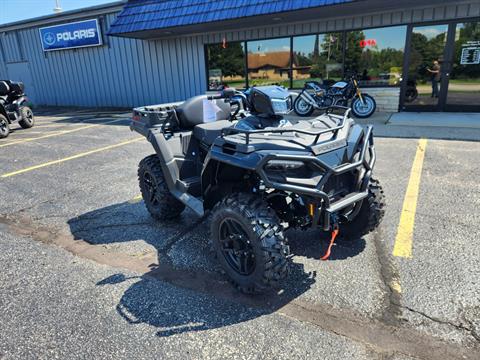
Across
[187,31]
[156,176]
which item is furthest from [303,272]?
[187,31]

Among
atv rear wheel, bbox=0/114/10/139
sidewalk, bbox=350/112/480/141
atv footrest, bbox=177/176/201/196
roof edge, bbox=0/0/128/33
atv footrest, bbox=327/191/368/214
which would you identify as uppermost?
roof edge, bbox=0/0/128/33

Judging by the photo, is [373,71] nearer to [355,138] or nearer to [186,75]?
[186,75]

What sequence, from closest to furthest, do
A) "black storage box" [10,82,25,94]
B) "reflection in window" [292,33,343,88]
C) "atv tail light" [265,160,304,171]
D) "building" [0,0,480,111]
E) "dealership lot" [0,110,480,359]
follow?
"dealership lot" [0,110,480,359] < "atv tail light" [265,160,304,171] < "building" [0,0,480,111] < "black storage box" [10,82,25,94] < "reflection in window" [292,33,343,88]

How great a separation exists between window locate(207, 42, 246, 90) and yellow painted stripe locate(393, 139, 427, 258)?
8.46 m

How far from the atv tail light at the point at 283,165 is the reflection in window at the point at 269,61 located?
33.8 ft

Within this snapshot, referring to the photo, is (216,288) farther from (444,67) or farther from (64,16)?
(64,16)

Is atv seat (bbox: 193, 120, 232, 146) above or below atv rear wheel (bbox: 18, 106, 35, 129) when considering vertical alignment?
above

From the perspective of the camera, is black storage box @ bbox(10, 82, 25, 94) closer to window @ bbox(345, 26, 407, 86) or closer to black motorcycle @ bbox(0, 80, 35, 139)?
black motorcycle @ bbox(0, 80, 35, 139)

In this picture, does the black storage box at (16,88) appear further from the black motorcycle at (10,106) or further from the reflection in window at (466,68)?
the reflection in window at (466,68)

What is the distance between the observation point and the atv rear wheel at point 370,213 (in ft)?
10.1

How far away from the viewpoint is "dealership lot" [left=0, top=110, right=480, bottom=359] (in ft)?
7.29

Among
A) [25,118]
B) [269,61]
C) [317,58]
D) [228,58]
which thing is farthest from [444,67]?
[25,118]

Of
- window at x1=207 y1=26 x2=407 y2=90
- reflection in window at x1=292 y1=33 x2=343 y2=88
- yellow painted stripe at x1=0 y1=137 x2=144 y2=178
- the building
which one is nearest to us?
yellow painted stripe at x1=0 y1=137 x2=144 y2=178

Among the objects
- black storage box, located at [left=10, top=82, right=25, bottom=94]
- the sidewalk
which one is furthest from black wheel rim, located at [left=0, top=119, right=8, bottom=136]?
the sidewalk
